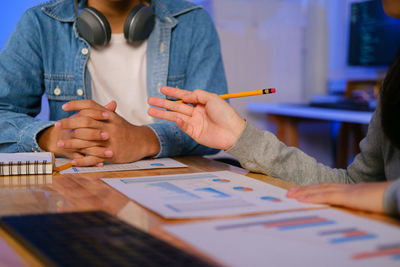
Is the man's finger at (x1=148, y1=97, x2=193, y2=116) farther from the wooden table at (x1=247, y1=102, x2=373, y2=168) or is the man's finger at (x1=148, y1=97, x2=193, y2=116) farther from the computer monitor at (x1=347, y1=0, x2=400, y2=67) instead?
the computer monitor at (x1=347, y1=0, x2=400, y2=67)

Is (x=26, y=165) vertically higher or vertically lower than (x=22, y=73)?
lower

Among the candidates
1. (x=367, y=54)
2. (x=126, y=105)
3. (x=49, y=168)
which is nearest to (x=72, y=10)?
(x=126, y=105)

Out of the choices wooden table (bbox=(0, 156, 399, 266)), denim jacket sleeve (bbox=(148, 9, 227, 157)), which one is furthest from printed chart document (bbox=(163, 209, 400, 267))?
denim jacket sleeve (bbox=(148, 9, 227, 157))

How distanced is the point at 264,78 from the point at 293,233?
2.85 metres

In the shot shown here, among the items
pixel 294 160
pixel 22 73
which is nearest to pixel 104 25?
pixel 22 73

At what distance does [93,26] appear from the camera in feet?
4.23

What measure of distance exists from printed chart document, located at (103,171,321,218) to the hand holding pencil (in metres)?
0.09

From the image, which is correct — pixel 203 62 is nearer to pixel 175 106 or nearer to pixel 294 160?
pixel 175 106

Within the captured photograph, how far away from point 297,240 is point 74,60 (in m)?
1.03

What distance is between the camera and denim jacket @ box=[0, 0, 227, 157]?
4.24ft

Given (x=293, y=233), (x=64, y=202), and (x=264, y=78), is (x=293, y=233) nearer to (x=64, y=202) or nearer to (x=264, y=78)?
(x=64, y=202)

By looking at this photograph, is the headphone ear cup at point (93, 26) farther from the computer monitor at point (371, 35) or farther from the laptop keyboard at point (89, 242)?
the computer monitor at point (371, 35)

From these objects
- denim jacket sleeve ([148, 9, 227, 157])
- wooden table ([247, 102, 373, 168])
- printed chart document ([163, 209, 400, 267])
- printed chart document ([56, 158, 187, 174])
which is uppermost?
denim jacket sleeve ([148, 9, 227, 157])

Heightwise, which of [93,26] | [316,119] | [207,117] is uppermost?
[93,26]
